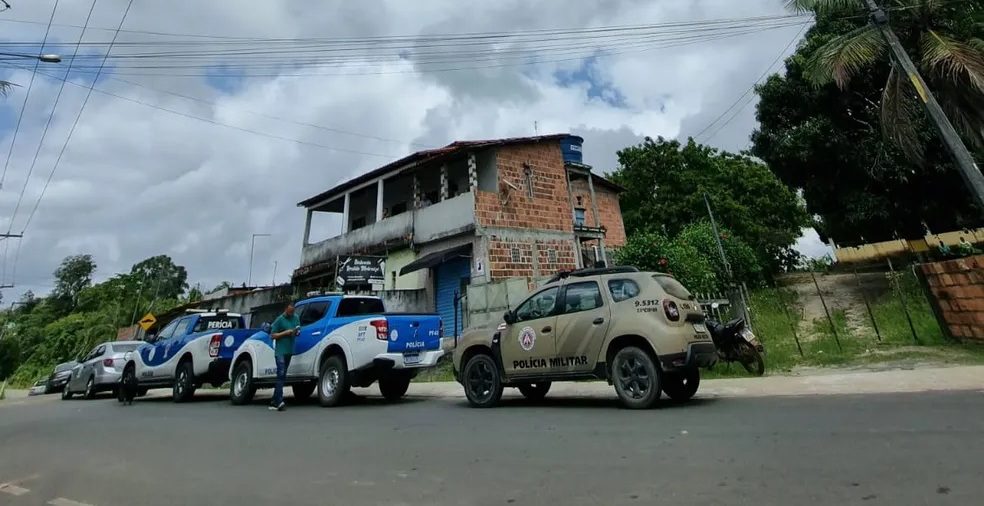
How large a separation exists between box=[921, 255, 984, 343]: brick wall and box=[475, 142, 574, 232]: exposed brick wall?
11.4 m

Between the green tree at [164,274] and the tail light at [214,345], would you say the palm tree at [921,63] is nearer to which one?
the tail light at [214,345]

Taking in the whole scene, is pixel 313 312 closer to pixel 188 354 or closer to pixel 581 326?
pixel 188 354

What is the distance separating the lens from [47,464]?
594 cm

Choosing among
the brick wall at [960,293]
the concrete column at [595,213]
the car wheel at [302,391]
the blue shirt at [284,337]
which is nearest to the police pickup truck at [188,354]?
the car wheel at [302,391]

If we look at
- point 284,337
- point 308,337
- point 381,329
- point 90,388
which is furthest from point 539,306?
point 90,388

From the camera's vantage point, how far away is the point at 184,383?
12.2 meters

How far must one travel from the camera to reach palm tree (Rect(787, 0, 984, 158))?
436 inches

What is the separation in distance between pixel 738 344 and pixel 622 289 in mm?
3506

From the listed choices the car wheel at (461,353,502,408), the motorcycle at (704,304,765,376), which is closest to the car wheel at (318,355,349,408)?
the car wheel at (461,353,502,408)

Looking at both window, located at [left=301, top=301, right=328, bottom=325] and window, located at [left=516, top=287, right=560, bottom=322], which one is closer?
window, located at [left=516, top=287, right=560, bottom=322]

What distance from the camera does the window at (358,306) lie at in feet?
32.0

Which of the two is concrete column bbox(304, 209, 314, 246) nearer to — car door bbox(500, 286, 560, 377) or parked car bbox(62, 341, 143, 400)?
parked car bbox(62, 341, 143, 400)

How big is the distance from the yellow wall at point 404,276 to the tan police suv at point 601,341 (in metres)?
11.2

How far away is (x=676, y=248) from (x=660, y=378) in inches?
316
